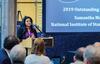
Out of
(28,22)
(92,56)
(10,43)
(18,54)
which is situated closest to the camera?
(92,56)

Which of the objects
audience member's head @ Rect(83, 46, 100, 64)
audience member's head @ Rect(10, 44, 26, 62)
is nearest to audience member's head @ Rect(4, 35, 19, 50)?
audience member's head @ Rect(10, 44, 26, 62)

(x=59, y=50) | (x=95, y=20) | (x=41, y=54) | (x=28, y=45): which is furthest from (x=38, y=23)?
(x=41, y=54)

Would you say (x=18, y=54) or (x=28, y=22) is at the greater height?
(x=28, y=22)

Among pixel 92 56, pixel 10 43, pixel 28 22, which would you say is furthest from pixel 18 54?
pixel 28 22

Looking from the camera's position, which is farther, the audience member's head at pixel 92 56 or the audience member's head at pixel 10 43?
the audience member's head at pixel 10 43

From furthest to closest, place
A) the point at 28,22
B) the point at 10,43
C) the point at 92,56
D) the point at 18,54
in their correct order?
the point at 28,22 < the point at 10,43 < the point at 18,54 < the point at 92,56

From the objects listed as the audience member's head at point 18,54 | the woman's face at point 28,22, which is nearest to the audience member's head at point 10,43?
the audience member's head at point 18,54

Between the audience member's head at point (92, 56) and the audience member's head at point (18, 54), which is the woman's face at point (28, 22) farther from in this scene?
the audience member's head at point (92, 56)

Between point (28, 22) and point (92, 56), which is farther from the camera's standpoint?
point (28, 22)

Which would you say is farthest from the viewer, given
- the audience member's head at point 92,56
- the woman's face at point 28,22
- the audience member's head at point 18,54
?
the woman's face at point 28,22

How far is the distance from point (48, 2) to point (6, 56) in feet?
12.4

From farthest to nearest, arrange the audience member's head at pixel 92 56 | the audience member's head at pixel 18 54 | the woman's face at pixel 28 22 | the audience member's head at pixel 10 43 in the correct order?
the woman's face at pixel 28 22, the audience member's head at pixel 10 43, the audience member's head at pixel 18 54, the audience member's head at pixel 92 56

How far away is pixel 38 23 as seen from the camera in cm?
777

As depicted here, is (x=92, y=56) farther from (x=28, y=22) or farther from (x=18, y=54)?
(x=28, y=22)
